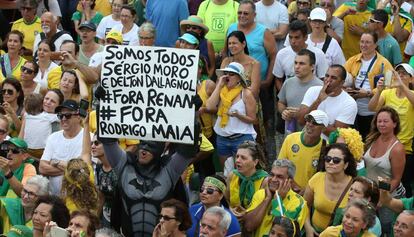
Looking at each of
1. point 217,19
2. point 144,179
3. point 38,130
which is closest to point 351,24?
point 217,19

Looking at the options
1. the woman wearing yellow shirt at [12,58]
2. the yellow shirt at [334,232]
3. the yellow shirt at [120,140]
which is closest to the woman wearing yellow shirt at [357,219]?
the yellow shirt at [334,232]

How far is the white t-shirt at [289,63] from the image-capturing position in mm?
15500

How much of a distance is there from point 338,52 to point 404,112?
197 centimetres

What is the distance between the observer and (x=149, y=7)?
57.5 feet

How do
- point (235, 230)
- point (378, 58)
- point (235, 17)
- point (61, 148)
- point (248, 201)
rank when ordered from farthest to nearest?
point (235, 17) < point (378, 58) < point (61, 148) < point (248, 201) < point (235, 230)

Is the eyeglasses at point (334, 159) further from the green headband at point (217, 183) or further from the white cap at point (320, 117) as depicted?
the green headband at point (217, 183)

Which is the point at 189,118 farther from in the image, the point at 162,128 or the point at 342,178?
the point at 342,178

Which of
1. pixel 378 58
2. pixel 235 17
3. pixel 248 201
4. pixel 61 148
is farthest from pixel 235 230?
pixel 235 17

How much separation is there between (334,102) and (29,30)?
5230mm

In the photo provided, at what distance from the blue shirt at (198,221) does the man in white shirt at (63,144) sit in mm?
1890

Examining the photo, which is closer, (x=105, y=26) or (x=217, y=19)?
(x=217, y=19)

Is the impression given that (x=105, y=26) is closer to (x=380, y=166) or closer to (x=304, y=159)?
(x=304, y=159)

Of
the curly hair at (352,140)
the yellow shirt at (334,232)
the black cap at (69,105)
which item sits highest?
the black cap at (69,105)

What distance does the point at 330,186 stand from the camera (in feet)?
41.4
